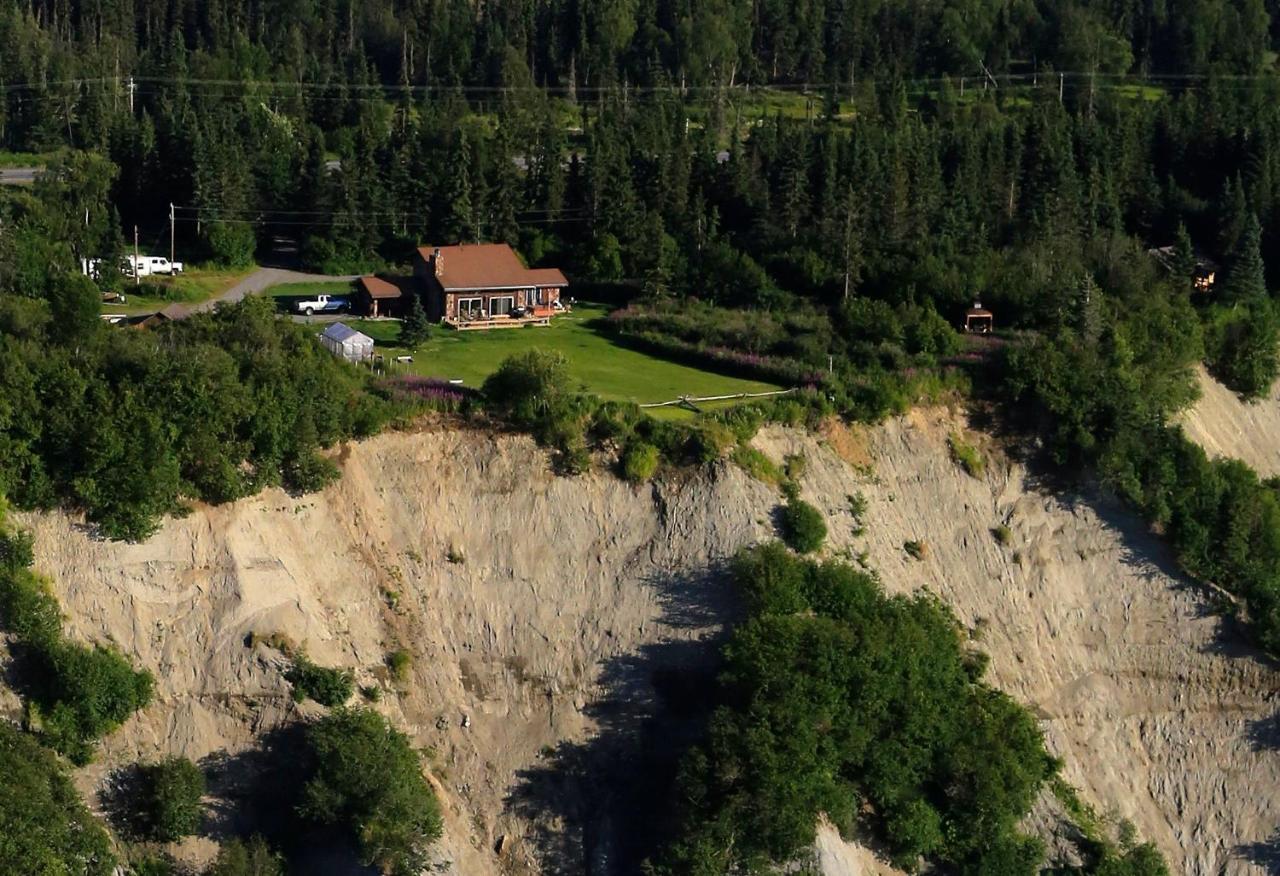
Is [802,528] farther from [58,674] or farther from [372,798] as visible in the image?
[58,674]

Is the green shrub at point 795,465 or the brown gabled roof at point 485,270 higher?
the brown gabled roof at point 485,270

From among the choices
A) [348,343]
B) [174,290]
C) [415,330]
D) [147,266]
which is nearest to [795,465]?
[415,330]

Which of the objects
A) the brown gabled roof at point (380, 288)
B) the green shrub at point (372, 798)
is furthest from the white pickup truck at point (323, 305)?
the green shrub at point (372, 798)

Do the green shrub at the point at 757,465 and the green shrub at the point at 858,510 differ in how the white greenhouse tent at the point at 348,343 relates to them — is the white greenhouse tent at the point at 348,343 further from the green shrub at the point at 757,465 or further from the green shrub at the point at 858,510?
the green shrub at the point at 858,510

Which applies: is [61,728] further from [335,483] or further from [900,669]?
[900,669]

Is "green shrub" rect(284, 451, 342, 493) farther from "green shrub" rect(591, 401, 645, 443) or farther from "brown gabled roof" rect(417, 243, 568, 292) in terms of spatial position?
"brown gabled roof" rect(417, 243, 568, 292)

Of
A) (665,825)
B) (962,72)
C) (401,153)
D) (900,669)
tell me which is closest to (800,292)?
(401,153)

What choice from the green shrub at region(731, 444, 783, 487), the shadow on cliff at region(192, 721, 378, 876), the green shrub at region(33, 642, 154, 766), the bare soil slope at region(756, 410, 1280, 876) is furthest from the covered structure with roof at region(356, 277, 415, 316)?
the green shrub at region(33, 642, 154, 766)
